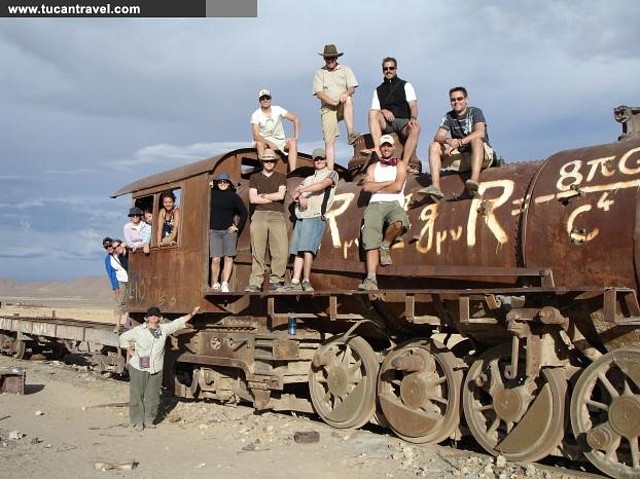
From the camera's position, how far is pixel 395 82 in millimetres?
9227

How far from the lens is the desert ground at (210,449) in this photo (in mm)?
6484

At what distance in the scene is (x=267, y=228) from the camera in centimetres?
916

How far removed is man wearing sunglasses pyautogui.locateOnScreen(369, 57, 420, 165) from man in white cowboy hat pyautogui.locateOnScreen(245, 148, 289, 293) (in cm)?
141

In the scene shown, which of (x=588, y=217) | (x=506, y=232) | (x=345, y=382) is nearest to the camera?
(x=588, y=217)

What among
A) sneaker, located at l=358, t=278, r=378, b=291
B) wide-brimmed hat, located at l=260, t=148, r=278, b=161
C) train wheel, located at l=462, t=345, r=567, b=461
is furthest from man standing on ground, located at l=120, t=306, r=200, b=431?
train wheel, located at l=462, t=345, r=567, b=461

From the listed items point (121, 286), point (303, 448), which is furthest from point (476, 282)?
point (121, 286)

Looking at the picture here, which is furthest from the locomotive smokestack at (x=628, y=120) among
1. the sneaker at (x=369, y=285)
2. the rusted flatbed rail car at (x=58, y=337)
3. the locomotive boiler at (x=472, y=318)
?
the rusted flatbed rail car at (x=58, y=337)

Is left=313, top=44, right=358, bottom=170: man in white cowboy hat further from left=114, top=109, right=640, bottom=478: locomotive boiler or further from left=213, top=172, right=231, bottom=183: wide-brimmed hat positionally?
left=213, top=172, right=231, bottom=183: wide-brimmed hat

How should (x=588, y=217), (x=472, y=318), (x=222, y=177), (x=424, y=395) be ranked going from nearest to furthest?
(x=588, y=217) → (x=472, y=318) → (x=424, y=395) → (x=222, y=177)

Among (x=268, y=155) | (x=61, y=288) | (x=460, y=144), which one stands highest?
(x=268, y=155)

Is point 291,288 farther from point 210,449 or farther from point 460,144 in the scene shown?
point 460,144

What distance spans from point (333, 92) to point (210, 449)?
5.34 metres

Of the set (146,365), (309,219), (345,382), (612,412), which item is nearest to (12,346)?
(146,365)

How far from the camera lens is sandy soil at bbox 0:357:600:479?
649 cm
